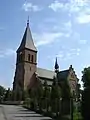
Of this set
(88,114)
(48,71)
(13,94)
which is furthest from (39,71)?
(88,114)

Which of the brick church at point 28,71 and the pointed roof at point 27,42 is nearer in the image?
the brick church at point 28,71

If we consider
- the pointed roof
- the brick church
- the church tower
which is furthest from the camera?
the pointed roof

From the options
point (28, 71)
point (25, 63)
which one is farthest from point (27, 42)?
point (28, 71)

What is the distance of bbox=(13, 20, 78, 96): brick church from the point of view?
76250 mm

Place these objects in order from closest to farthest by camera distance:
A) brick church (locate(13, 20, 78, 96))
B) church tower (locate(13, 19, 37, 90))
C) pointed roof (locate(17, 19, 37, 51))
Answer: church tower (locate(13, 19, 37, 90)), brick church (locate(13, 20, 78, 96)), pointed roof (locate(17, 19, 37, 51))

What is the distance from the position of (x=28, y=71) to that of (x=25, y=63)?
2632 millimetres

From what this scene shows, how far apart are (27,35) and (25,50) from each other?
589cm

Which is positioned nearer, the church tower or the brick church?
the church tower

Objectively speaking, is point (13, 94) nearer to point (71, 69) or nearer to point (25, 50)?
point (25, 50)

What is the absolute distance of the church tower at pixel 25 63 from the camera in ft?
249

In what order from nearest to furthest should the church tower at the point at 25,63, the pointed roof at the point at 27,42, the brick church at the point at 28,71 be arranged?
the church tower at the point at 25,63 → the brick church at the point at 28,71 → the pointed roof at the point at 27,42

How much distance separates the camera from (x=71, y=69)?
81.7 m

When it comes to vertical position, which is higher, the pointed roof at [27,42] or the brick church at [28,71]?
the pointed roof at [27,42]

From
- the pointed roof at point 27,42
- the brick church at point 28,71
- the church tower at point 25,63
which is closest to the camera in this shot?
the church tower at point 25,63
